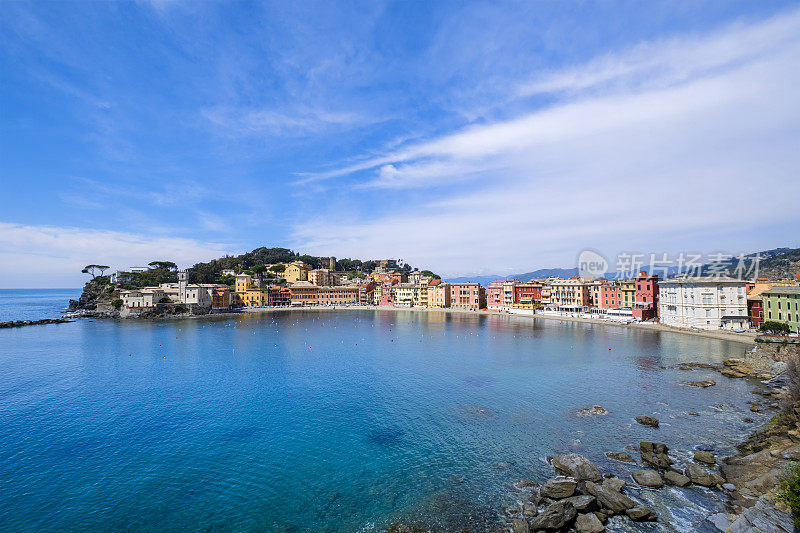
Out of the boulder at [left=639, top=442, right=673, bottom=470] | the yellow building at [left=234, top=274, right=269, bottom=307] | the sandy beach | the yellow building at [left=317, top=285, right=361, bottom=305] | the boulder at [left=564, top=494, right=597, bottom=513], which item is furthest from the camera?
the yellow building at [left=317, top=285, right=361, bottom=305]

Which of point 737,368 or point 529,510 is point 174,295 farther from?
point 737,368

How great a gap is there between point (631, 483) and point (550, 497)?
3.66 metres

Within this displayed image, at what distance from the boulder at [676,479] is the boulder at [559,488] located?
151 inches

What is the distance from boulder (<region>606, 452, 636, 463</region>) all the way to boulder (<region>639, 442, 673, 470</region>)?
0.57 m

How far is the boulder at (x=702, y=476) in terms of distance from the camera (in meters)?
14.5

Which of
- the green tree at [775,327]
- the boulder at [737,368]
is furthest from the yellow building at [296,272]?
the boulder at [737,368]

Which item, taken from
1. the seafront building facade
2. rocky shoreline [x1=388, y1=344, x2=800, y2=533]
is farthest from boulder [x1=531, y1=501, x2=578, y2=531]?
the seafront building facade

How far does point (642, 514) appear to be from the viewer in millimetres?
12609

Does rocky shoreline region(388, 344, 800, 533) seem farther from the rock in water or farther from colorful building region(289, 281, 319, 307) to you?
colorful building region(289, 281, 319, 307)

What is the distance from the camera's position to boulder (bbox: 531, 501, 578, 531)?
1220cm

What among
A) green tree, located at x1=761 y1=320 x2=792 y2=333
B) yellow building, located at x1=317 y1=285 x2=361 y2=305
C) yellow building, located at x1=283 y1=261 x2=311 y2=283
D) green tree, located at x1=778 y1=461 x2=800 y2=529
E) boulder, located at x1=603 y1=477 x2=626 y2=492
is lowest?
boulder, located at x1=603 y1=477 x2=626 y2=492

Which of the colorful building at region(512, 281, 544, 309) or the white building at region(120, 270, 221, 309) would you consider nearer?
the colorful building at region(512, 281, 544, 309)

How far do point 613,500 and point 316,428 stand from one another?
1459cm

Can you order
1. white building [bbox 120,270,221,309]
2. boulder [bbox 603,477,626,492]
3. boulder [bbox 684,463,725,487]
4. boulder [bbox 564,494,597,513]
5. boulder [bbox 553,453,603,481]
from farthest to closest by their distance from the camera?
white building [bbox 120,270,221,309] → boulder [bbox 553,453,603,481] → boulder [bbox 684,463,725,487] → boulder [bbox 603,477,626,492] → boulder [bbox 564,494,597,513]
